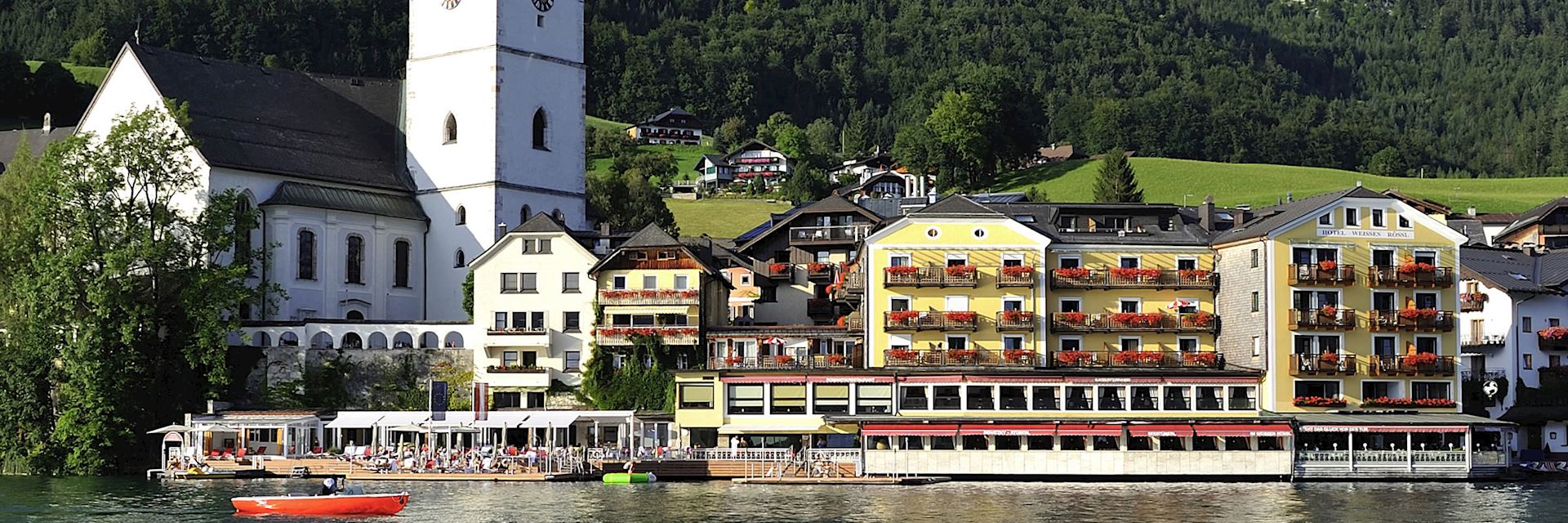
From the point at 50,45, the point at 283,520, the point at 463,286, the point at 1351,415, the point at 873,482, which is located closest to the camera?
the point at 283,520

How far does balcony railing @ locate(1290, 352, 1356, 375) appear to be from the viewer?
69.2 metres

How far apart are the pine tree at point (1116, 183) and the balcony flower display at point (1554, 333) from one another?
48851mm

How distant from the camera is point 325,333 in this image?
79000 mm

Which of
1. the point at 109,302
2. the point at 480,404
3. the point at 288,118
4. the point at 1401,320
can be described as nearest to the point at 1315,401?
the point at 1401,320

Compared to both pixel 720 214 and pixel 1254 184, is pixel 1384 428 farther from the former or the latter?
pixel 1254 184

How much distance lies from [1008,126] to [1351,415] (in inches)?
3631

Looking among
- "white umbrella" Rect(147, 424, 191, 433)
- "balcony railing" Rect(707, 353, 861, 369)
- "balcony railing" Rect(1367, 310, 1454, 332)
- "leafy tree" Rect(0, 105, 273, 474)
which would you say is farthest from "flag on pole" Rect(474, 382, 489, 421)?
"balcony railing" Rect(1367, 310, 1454, 332)

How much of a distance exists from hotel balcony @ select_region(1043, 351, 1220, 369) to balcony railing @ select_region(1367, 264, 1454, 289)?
250 inches

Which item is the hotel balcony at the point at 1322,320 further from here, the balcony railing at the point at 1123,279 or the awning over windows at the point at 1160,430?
the awning over windows at the point at 1160,430

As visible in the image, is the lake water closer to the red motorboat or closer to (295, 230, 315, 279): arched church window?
the red motorboat

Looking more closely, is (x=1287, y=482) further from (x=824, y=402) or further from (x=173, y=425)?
(x=173, y=425)

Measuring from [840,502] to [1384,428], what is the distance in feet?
71.9

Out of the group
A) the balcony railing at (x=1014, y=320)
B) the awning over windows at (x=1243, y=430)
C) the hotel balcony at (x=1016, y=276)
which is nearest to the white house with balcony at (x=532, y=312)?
the balcony railing at (x=1014, y=320)

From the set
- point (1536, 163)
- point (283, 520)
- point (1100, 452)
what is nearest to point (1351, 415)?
point (1100, 452)
